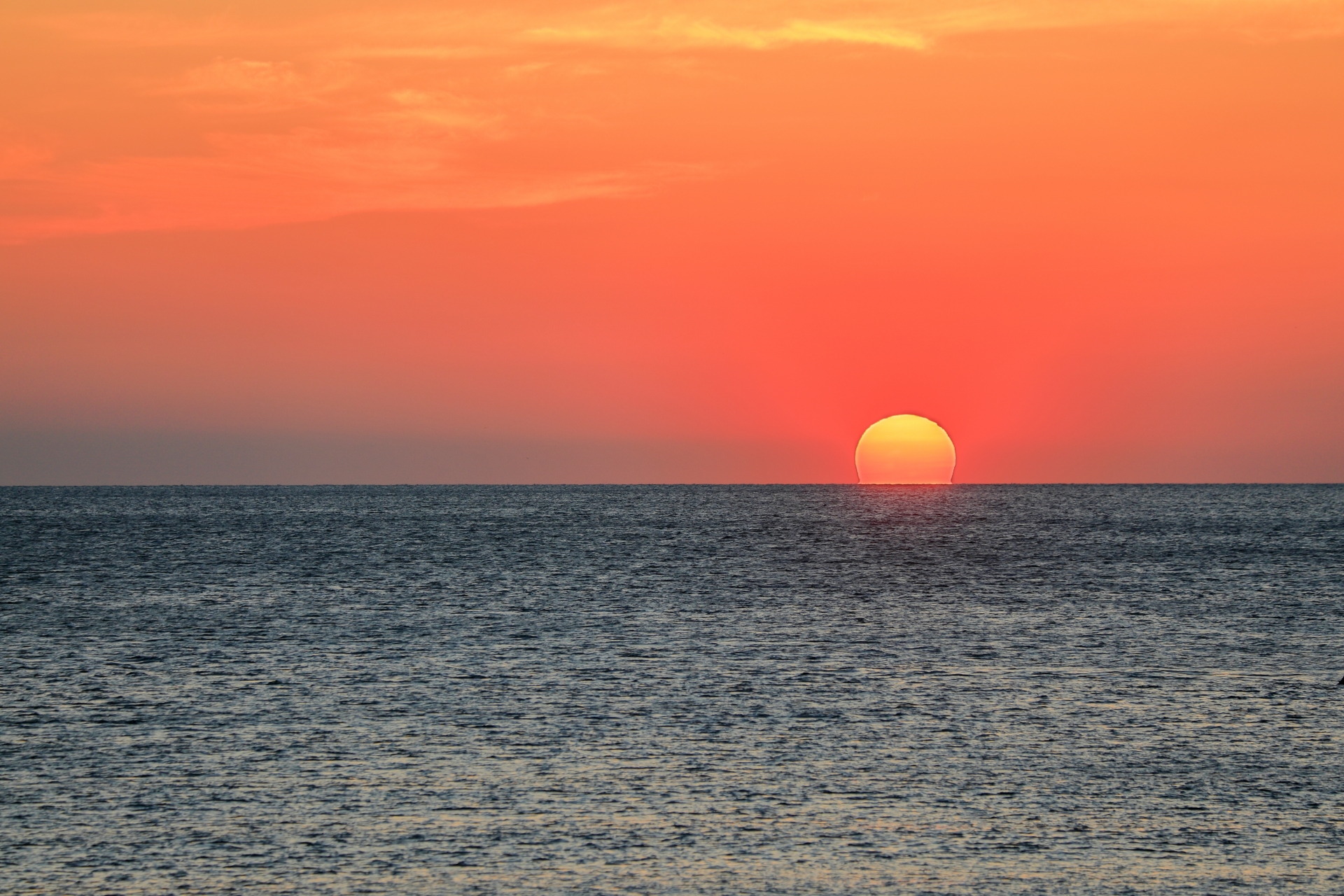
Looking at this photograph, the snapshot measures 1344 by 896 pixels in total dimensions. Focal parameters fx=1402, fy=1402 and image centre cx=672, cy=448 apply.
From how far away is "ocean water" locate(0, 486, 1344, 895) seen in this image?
54.8 feet

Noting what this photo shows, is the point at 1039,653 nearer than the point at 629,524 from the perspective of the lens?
Yes

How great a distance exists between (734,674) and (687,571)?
1556 inches

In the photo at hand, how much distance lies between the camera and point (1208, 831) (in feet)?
59.0

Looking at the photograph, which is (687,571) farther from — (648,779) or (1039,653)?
(648,779)

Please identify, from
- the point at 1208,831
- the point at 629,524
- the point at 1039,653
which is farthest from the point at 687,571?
the point at 629,524

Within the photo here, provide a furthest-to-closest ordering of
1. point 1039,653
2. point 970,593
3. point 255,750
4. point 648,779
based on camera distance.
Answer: point 970,593 < point 1039,653 < point 255,750 < point 648,779

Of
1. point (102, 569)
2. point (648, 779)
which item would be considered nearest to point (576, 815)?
point (648, 779)

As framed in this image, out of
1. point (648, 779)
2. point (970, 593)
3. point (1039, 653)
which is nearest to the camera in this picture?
point (648, 779)

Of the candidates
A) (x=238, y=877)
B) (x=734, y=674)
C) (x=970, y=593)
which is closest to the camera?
(x=238, y=877)

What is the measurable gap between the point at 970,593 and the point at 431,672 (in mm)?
29791

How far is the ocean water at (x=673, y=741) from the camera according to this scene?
1670cm

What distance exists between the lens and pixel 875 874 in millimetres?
16219

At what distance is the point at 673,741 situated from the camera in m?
24.0

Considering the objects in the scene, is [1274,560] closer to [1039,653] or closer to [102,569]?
[1039,653]
